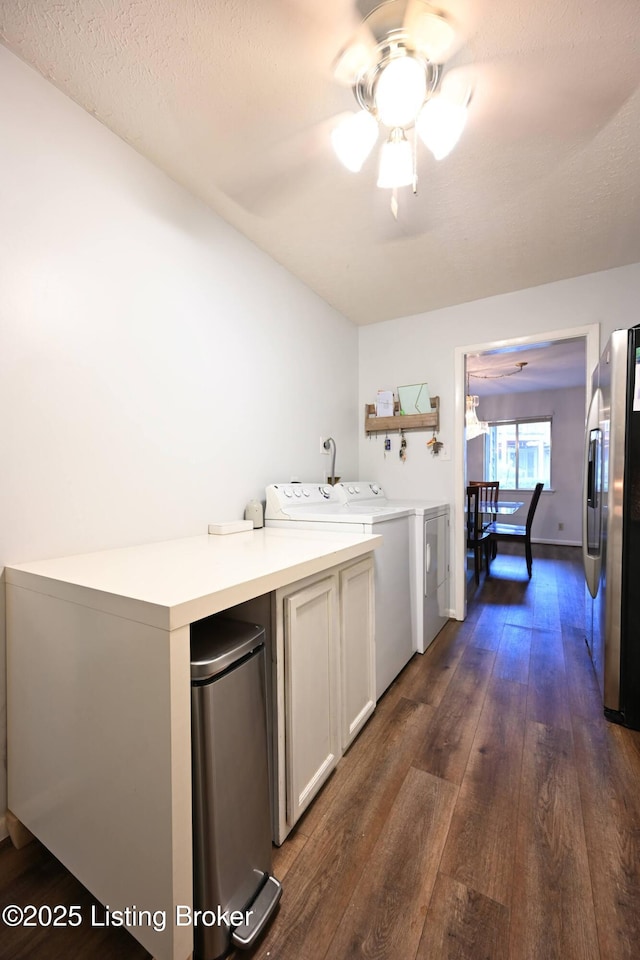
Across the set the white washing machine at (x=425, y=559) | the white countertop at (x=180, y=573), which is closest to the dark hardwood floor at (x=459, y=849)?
the white washing machine at (x=425, y=559)

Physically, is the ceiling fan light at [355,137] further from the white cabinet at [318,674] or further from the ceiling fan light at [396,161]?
the white cabinet at [318,674]

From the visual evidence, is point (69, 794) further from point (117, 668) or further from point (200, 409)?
point (200, 409)

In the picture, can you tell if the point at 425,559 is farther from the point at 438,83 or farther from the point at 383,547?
the point at 438,83

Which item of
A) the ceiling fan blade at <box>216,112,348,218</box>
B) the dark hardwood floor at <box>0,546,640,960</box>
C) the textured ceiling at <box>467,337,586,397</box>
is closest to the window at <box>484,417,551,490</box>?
the textured ceiling at <box>467,337,586,397</box>

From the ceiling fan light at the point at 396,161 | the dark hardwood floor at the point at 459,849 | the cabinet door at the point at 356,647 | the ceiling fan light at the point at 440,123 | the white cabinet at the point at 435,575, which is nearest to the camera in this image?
the dark hardwood floor at the point at 459,849

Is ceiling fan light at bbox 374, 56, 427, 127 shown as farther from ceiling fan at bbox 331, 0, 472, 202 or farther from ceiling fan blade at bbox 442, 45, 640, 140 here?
ceiling fan blade at bbox 442, 45, 640, 140

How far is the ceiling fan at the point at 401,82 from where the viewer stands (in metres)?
1.04

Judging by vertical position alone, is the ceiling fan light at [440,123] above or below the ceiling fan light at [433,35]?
below

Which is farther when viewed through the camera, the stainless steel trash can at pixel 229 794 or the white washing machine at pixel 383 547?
the white washing machine at pixel 383 547

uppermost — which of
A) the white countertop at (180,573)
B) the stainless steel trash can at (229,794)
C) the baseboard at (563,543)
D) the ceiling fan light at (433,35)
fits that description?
the ceiling fan light at (433,35)

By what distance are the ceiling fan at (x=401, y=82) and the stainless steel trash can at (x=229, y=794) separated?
152cm

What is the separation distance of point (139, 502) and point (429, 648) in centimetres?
190

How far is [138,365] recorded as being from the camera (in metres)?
1.51

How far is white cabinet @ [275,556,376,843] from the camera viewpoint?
1.10m
